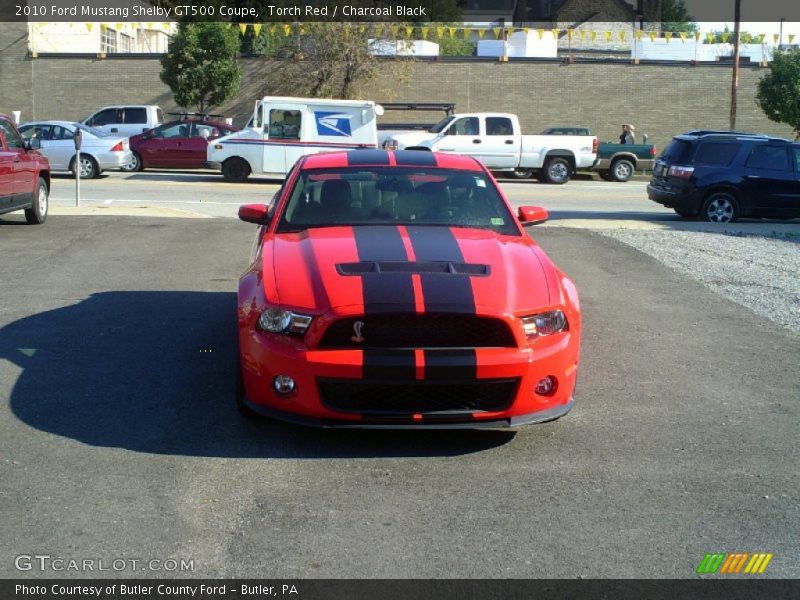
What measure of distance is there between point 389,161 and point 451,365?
2.62 meters

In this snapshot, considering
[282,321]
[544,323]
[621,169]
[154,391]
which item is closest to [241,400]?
[282,321]

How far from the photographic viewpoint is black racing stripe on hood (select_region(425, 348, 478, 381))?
5.32 meters

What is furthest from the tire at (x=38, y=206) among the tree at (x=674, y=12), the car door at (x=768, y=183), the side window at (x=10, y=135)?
the tree at (x=674, y=12)

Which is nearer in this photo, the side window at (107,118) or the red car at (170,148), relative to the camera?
the red car at (170,148)

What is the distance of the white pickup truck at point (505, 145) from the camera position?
2858 centimetres

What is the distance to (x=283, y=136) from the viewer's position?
87.0ft

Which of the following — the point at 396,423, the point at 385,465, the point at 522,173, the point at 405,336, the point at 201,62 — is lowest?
the point at 522,173

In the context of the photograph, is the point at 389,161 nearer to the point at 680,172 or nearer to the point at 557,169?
the point at 680,172

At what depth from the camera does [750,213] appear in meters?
19.0

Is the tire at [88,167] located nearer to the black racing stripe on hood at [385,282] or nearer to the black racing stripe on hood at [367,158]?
the black racing stripe on hood at [367,158]

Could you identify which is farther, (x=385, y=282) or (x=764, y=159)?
(x=764, y=159)

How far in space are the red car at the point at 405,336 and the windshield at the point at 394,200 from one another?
63 centimetres
